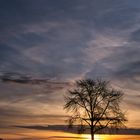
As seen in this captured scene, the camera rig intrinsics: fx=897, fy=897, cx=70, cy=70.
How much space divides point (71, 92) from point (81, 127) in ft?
20.1

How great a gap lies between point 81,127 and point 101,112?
414 centimetres

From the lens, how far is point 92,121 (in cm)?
14812

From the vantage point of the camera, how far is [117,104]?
149m

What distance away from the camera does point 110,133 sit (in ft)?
486

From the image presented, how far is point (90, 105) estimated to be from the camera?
486ft

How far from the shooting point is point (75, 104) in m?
150

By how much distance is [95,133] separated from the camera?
148125 millimetres

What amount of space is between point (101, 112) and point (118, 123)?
349 cm

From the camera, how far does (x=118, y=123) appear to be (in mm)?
149250

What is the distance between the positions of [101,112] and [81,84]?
19.0 feet

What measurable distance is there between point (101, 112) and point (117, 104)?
311cm

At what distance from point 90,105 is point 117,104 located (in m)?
4.66

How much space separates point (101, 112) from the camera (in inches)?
5846

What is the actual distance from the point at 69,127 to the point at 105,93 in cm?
823
